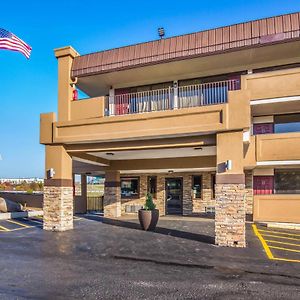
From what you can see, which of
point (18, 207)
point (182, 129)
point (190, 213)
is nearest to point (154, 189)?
→ point (190, 213)

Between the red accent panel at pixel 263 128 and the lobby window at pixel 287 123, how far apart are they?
387mm

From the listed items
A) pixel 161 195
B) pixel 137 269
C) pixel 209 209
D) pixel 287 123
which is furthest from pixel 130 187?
pixel 137 269

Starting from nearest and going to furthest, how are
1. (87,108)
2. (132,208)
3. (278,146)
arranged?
(87,108) → (278,146) → (132,208)

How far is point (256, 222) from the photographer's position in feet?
55.3

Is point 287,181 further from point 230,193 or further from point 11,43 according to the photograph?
point 11,43

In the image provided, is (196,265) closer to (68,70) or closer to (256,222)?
(256,222)

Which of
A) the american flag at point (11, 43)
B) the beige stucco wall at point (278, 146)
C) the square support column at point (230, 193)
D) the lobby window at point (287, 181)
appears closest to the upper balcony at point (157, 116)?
the square support column at point (230, 193)

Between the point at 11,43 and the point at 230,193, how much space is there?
1157 centimetres

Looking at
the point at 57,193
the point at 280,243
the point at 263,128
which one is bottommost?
the point at 280,243

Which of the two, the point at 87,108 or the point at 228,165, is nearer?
the point at 228,165

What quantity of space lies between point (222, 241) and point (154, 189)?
452 inches

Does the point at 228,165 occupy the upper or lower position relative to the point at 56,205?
upper

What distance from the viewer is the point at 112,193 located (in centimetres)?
2019

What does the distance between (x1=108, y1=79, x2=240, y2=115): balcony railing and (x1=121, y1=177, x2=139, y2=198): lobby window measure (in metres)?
7.62
